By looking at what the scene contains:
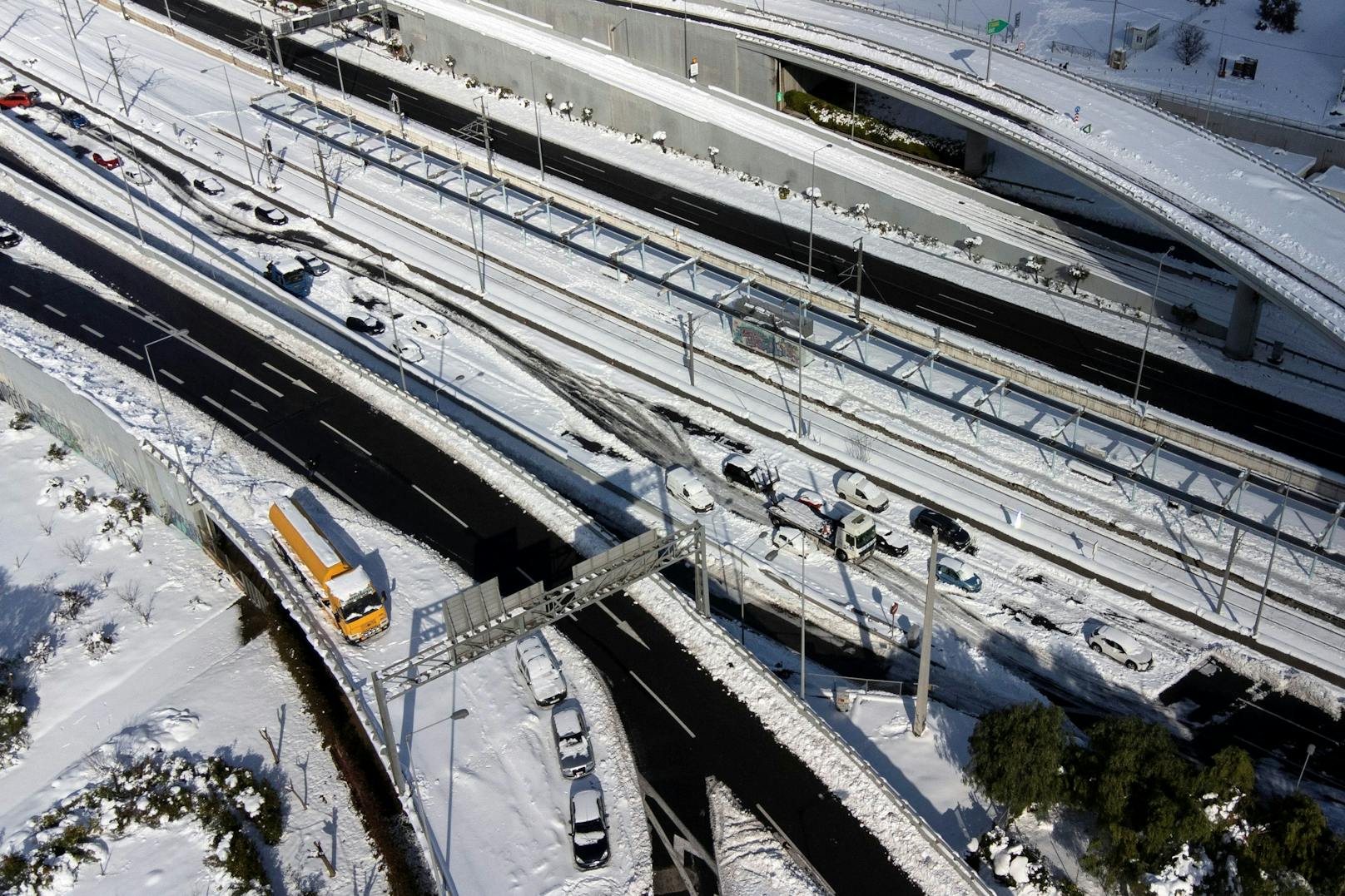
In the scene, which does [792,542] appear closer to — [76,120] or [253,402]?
[253,402]

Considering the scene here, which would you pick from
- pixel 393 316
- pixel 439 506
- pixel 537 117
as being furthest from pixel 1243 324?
pixel 537 117

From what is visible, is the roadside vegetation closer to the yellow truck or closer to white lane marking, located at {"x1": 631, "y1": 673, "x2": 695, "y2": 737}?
Answer: white lane marking, located at {"x1": 631, "y1": 673, "x2": 695, "y2": 737}

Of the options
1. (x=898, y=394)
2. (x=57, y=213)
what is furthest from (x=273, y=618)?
(x=57, y=213)

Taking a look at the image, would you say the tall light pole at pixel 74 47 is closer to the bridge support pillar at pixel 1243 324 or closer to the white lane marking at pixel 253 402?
the white lane marking at pixel 253 402

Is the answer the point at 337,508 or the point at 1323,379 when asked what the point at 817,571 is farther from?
the point at 1323,379

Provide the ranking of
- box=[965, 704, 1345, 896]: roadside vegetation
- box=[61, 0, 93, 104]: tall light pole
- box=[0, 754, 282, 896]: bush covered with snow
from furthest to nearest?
box=[61, 0, 93, 104]: tall light pole → box=[0, 754, 282, 896]: bush covered with snow → box=[965, 704, 1345, 896]: roadside vegetation

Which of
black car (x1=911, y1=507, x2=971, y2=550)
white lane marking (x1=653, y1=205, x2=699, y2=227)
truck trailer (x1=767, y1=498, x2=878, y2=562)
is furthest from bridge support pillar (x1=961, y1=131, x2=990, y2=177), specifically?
truck trailer (x1=767, y1=498, x2=878, y2=562)
